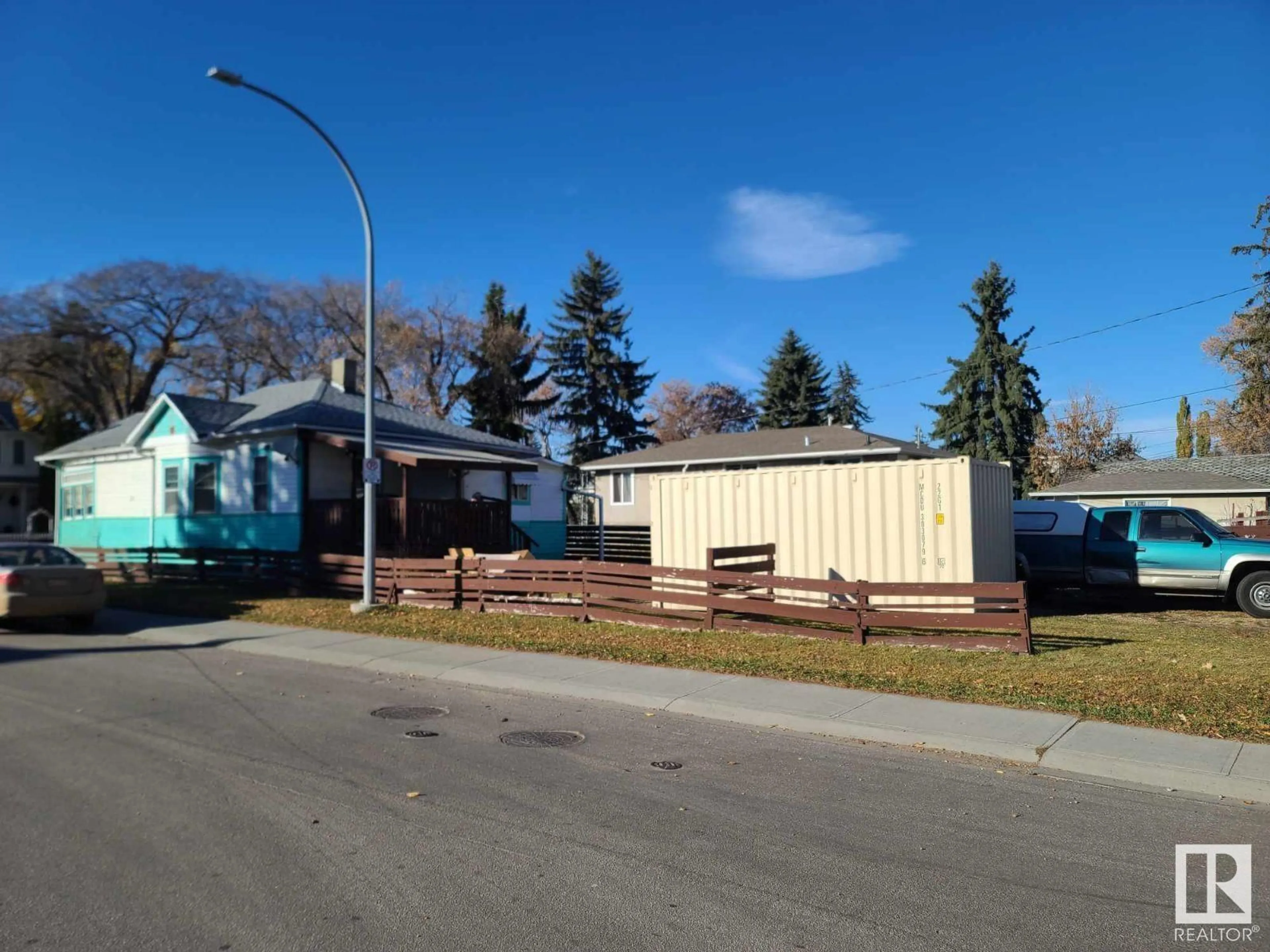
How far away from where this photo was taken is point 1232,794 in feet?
19.3

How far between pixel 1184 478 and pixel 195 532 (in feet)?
121

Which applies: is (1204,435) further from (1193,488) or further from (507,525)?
(507,525)

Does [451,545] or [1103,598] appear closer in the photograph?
[1103,598]

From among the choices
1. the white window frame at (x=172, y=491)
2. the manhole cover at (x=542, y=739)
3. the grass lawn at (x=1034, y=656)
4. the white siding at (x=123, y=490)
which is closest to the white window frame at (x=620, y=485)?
the white window frame at (x=172, y=491)

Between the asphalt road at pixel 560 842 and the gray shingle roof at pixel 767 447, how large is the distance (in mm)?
22816

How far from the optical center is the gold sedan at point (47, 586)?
46.0 ft

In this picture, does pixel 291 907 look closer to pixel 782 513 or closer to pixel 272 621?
pixel 782 513

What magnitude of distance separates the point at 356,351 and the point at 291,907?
4701 centimetres

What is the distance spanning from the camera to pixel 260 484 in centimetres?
2253

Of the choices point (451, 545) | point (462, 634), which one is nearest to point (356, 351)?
point (451, 545)

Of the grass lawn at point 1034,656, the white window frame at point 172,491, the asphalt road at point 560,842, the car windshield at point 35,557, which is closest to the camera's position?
the asphalt road at point 560,842

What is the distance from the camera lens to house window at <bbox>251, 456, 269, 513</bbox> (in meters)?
22.3

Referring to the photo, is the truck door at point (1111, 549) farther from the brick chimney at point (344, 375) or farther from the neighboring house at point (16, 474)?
the neighboring house at point (16, 474)

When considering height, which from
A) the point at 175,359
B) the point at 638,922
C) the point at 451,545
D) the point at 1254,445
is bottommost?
the point at 638,922
